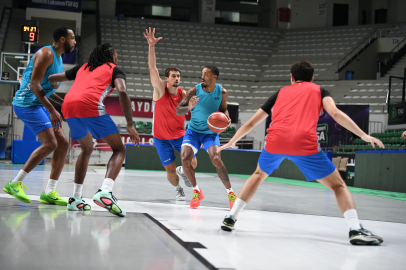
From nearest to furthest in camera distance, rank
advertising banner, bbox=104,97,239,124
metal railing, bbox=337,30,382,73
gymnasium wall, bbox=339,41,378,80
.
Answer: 1. advertising banner, bbox=104,97,239,124
2. metal railing, bbox=337,30,382,73
3. gymnasium wall, bbox=339,41,378,80

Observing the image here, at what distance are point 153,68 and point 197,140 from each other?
1117mm

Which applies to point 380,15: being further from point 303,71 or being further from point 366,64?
point 303,71

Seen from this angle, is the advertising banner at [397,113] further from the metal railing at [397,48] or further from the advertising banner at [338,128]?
the metal railing at [397,48]

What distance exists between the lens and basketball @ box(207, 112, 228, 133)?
4.89 meters

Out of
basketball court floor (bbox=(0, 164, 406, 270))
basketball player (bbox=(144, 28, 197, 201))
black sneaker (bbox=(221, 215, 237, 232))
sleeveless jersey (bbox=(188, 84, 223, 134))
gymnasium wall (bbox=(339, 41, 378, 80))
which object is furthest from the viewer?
gymnasium wall (bbox=(339, 41, 378, 80))

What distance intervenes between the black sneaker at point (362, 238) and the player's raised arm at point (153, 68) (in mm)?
2902

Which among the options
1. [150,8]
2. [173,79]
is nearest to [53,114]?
[173,79]

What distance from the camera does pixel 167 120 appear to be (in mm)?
5598

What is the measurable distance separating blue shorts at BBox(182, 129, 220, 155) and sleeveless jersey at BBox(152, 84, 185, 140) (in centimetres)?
40

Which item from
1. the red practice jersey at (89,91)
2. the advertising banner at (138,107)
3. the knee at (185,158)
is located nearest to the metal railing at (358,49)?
the advertising banner at (138,107)

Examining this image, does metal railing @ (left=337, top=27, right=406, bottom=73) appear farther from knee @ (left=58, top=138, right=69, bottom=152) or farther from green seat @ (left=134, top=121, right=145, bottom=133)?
knee @ (left=58, top=138, right=69, bottom=152)

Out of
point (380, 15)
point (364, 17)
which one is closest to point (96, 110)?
point (380, 15)

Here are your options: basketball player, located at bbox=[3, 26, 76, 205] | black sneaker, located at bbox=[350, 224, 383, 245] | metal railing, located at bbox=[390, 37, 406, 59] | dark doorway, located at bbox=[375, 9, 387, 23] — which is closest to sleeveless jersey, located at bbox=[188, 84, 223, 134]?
basketball player, located at bbox=[3, 26, 76, 205]

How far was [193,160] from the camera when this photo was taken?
18.1ft
